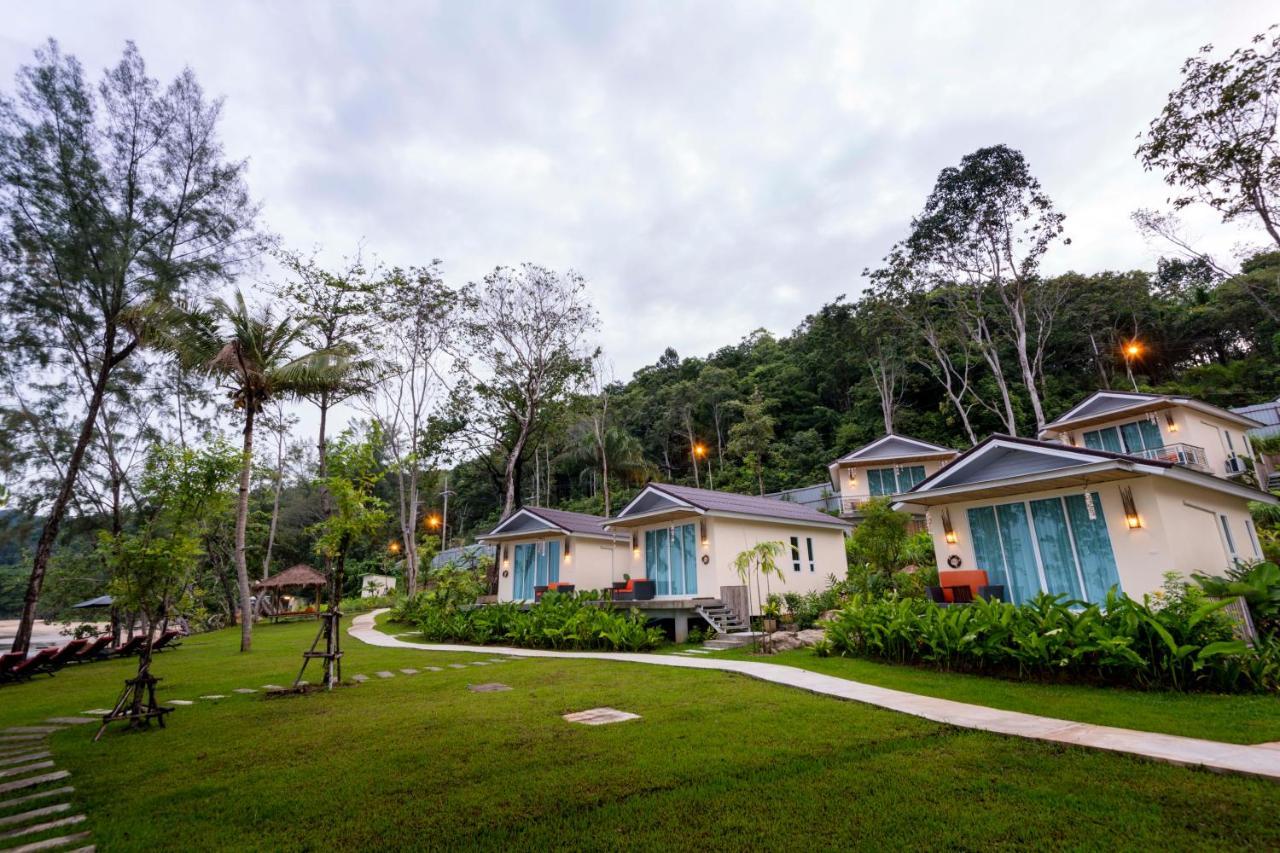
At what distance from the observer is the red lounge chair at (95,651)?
47.1ft

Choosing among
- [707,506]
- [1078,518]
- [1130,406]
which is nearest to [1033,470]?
[1078,518]

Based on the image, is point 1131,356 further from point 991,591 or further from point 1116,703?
point 1116,703

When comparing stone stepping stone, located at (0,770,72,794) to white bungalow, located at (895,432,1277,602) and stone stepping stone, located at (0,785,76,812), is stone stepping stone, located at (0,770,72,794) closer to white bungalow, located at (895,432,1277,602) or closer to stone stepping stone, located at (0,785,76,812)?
stone stepping stone, located at (0,785,76,812)

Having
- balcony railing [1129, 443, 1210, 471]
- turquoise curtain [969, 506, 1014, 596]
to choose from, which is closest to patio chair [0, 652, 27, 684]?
turquoise curtain [969, 506, 1014, 596]

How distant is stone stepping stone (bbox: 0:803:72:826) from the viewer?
3.74 m

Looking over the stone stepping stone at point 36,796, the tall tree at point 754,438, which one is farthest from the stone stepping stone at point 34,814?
the tall tree at point 754,438

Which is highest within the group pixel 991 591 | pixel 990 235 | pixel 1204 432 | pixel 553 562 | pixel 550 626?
pixel 990 235

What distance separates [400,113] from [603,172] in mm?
6955

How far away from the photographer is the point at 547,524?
2006 cm

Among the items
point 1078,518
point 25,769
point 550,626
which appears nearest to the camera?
point 25,769

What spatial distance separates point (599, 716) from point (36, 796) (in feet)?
15.2

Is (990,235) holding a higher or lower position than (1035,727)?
higher

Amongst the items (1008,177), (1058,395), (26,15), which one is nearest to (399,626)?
(26,15)

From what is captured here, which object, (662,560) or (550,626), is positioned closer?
(550,626)
